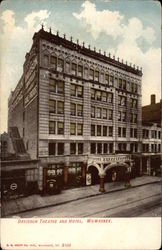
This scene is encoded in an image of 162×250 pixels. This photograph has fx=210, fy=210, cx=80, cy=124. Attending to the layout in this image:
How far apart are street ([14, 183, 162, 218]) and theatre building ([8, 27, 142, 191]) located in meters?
0.39

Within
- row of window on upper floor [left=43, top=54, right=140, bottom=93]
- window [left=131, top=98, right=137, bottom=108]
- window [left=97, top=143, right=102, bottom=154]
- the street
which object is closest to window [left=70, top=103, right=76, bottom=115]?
row of window on upper floor [left=43, top=54, right=140, bottom=93]

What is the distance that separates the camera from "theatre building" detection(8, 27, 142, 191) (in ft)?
14.2

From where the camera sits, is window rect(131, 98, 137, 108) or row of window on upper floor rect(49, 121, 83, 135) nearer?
row of window on upper floor rect(49, 121, 83, 135)

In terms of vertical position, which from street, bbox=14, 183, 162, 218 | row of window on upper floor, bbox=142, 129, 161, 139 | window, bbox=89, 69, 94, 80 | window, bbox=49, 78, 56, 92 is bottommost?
street, bbox=14, 183, 162, 218

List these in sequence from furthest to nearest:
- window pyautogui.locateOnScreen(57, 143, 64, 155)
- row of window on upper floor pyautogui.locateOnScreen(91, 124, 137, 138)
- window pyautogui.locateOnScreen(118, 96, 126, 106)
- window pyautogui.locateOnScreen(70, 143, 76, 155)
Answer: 1. window pyautogui.locateOnScreen(118, 96, 126, 106)
2. row of window on upper floor pyautogui.locateOnScreen(91, 124, 137, 138)
3. window pyautogui.locateOnScreen(70, 143, 76, 155)
4. window pyautogui.locateOnScreen(57, 143, 64, 155)

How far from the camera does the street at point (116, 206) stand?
4.05m

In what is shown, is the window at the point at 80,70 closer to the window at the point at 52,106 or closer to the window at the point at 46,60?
the window at the point at 46,60

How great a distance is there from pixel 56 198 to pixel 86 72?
9.20 ft

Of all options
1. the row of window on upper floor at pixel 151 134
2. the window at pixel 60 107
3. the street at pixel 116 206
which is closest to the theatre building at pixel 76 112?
the window at pixel 60 107

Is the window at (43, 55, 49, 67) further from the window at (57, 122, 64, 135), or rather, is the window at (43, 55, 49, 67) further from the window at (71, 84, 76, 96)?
the window at (57, 122, 64, 135)

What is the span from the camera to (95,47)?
4.43 m

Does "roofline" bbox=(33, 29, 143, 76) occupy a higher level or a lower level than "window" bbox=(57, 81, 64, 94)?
higher

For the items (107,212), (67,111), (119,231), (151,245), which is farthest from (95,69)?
(151,245)

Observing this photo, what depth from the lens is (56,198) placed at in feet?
13.8
